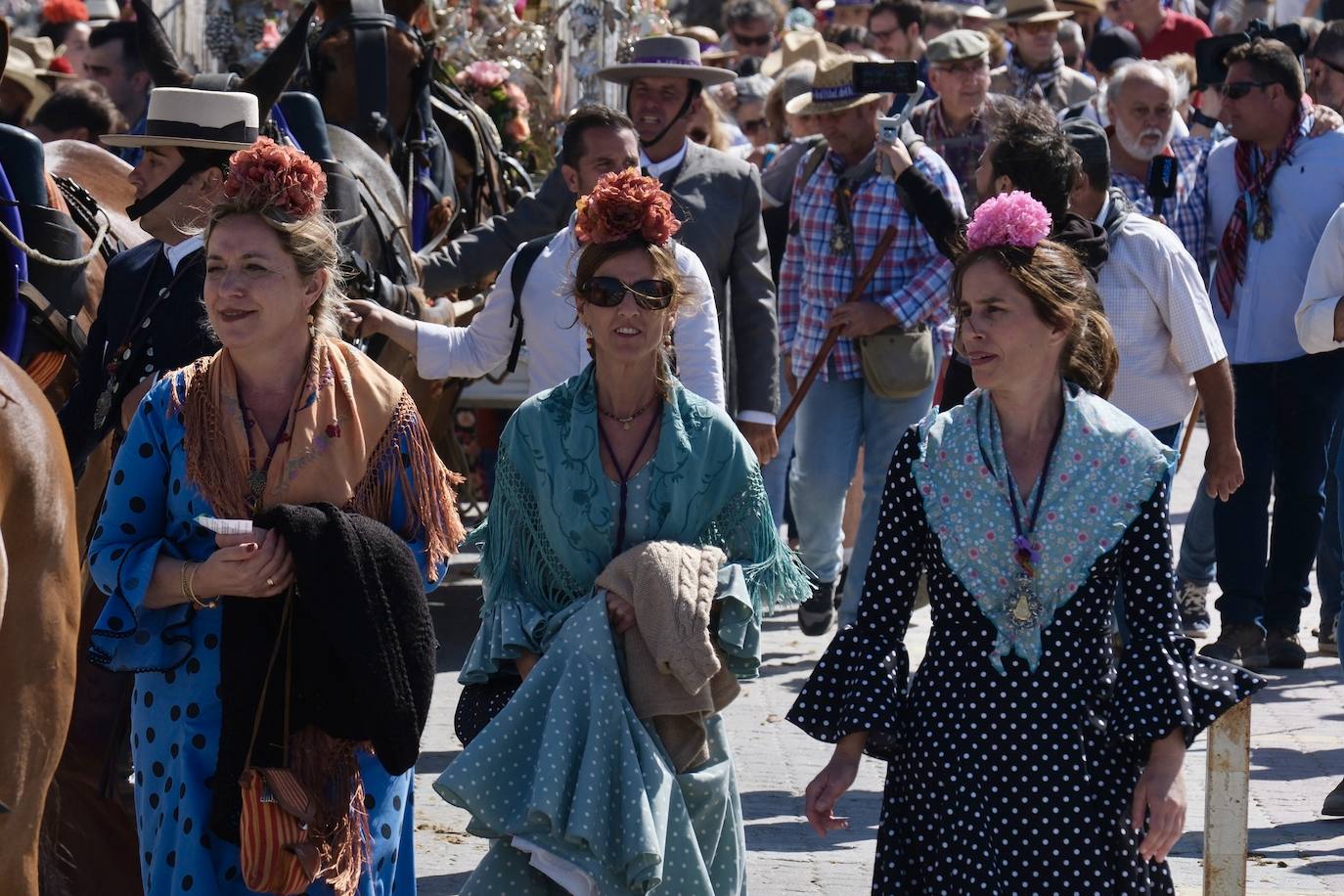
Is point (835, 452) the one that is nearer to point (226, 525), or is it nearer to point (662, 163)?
point (662, 163)

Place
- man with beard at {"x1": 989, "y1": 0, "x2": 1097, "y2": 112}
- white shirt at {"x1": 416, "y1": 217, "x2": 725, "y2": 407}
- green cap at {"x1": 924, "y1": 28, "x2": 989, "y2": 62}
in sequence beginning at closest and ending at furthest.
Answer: white shirt at {"x1": 416, "y1": 217, "x2": 725, "y2": 407} → green cap at {"x1": 924, "y1": 28, "x2": 989, "y2": 62} → man with beard at {"x1": 989, "y1": 0, "x2": 1097, "y2": 112}

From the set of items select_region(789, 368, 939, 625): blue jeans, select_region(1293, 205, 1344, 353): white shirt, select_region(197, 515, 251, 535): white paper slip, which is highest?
select_region(1293, 205, 1344, 353): white shirt

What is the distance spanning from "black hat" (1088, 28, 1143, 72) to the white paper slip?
1099cm

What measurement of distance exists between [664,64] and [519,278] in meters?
2.00

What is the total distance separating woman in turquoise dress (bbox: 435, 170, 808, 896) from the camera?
12.5ft

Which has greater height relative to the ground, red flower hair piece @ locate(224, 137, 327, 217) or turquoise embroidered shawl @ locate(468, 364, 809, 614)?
red flower hair piece @ locate(224, 137, 327, 217)

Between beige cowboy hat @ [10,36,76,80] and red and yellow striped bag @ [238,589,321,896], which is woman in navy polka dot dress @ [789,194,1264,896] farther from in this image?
beige cowboy hat @ [10,36,76,80]

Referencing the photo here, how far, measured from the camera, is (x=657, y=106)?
23.9 feet

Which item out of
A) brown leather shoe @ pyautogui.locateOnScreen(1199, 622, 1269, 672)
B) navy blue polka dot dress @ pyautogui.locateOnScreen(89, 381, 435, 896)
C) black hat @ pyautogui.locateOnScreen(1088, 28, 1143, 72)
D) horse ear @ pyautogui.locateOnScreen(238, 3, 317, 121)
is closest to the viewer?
navy blue polka dot dress @ pyautogui.locateOnScreen(89, 381, 435, 896)

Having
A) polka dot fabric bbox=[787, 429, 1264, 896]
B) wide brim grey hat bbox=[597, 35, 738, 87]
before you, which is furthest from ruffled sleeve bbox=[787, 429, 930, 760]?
wide brim grey hat bbox=[597, 35, 738, 87]

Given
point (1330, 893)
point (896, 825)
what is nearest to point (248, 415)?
point (896, 825)

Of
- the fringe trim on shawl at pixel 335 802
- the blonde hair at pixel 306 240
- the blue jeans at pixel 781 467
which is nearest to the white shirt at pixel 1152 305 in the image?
the blue jeans at pixel 781 467

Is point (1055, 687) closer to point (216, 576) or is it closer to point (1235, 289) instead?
point (216, 576)

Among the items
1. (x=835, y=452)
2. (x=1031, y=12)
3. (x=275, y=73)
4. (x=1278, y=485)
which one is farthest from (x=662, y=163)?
(x=1031, y=12)
